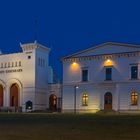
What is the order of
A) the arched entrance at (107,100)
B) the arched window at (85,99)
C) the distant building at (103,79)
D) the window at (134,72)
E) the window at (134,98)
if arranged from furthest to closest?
1. the arched window at (85,99)
2. the arched entrance at (107,100)
3. the distant building at (103,79)
4. the window at (134,72)
5. the window at (134,98)

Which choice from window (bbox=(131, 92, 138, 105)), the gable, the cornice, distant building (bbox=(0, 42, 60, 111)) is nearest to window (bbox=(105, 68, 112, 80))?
the cornice

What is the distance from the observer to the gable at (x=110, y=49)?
5094cm

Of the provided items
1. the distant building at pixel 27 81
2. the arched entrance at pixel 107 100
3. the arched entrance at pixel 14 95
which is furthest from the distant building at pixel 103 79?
the arched entrance at pixel 14 95

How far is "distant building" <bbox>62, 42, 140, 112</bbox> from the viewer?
5056 cm

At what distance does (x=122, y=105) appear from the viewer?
167 ft

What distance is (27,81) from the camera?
62.2 meters

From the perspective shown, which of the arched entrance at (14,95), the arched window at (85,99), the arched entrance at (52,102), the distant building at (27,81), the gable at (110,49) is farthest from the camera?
the arched entrance at (14,95)

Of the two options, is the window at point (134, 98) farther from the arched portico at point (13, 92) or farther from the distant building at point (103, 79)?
the arched portico at point (13, 92)

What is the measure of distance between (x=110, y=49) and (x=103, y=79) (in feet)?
14.1

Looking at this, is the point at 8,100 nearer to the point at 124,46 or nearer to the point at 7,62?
the point at 7,62

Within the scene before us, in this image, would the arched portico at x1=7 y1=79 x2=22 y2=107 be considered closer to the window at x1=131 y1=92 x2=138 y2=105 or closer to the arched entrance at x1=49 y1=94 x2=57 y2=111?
the arched entrance at x1=49 y1=94 x2=57 y2=111

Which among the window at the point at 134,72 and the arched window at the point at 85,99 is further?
the arched window at the point at 85,99

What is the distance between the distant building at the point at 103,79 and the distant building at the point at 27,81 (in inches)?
266

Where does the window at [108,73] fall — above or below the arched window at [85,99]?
above
